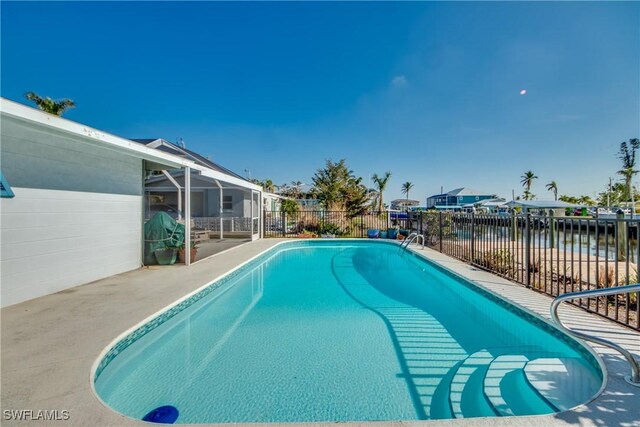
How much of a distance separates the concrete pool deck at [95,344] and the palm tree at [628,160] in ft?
137

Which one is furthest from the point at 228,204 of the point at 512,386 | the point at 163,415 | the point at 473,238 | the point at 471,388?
the point at 512,386

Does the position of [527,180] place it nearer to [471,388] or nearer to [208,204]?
[208,204]

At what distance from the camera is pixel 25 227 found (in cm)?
432

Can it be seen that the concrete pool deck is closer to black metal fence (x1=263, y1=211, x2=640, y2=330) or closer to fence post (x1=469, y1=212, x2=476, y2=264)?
black metal fence (x1=263, y1=211, x2=640, y2=330)

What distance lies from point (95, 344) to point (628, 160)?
50449mm

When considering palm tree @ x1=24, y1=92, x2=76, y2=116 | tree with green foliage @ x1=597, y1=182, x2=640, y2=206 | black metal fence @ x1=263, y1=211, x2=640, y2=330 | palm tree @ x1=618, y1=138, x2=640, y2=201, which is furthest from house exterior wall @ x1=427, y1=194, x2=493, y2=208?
palm tree @ x1=24, y1=92, x2=76, y2=116

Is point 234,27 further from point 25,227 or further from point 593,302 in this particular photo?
point 593,302

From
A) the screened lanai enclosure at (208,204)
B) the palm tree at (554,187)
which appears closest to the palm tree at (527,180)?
the palm tree at (554,187)

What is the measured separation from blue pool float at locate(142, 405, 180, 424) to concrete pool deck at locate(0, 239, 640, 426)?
1.58 ft

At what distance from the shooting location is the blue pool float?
7.51 ft

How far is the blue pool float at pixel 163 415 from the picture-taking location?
229 centimetres

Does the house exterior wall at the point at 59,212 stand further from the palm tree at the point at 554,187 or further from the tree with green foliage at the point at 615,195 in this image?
the palm tree at the point at 554,187

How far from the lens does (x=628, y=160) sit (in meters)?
33.3

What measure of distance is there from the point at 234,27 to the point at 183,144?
11.7 m
